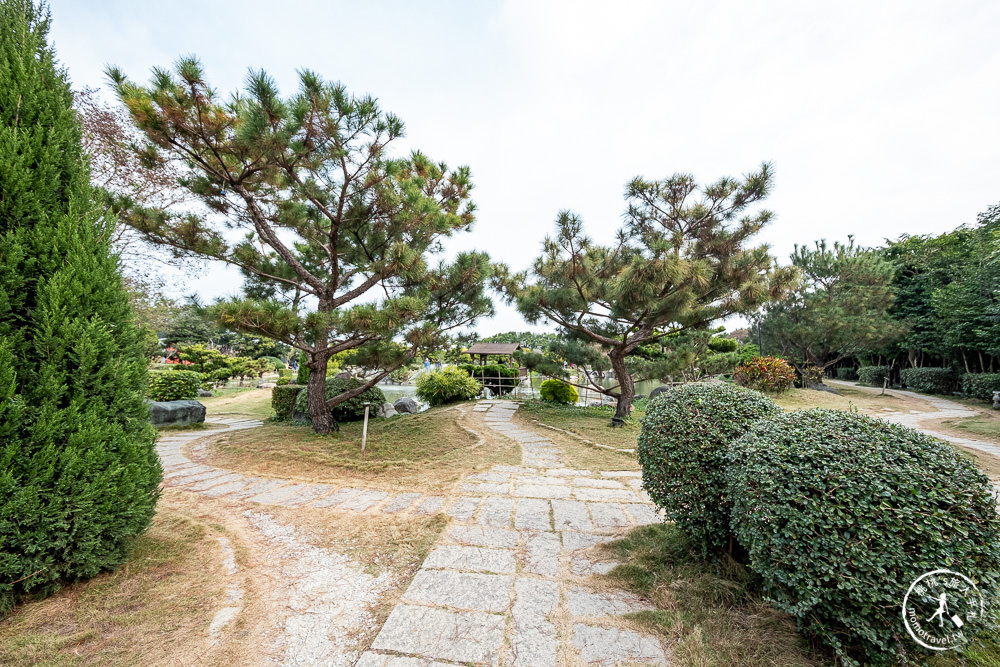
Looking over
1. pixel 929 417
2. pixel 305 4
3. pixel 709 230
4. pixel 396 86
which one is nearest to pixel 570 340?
pixel 709 230

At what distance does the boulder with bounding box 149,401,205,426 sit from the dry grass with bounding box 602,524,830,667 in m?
8.47

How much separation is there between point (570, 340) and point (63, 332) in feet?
24.6

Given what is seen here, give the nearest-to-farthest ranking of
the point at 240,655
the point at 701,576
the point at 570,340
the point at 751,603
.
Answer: the point at 240,655, the point at 751,603, the point at 701,576, the point at 570,340

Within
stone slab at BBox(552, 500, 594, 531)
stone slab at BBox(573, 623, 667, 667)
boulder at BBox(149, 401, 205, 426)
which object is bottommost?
stone slab at BBox(552, 500, 594, 531)

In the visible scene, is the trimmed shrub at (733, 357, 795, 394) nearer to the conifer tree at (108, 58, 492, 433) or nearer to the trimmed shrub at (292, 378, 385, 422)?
the conifer tree at (108, 58, 492, 433)

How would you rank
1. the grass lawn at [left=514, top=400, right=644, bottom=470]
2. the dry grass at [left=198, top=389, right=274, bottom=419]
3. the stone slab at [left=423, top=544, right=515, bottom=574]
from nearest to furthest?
the stone slab at [left=423, top=544, right=515, bottom=574], the grass lawn at [left=514, top=400, right=644, bottom=470], the dry grass at [left=198, top=389, right=274, bottom=419]

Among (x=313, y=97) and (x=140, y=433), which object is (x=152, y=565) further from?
(x=313, y=97)

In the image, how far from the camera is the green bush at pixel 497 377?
11.2 metres

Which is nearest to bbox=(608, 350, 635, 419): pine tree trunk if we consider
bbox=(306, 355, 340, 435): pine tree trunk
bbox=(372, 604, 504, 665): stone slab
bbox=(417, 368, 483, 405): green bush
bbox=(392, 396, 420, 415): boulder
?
bbox=(417, 368, 483, 405): green bush

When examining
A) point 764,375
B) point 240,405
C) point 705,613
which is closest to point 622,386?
point 705,613

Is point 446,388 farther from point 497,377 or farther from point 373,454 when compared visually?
point 373,454

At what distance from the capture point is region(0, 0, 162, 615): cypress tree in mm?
1486

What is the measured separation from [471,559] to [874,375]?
23.7 m

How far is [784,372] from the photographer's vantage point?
1044 centimetres
